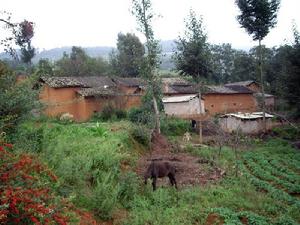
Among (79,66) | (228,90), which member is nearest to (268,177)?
(228,90)

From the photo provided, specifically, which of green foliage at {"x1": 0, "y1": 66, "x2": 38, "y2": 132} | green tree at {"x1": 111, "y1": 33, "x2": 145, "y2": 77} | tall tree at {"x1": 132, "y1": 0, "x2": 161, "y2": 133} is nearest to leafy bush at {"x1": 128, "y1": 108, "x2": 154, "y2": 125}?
tall tree at {"x1": 132, "y1": 0, "x2": 161, "y2": 133}

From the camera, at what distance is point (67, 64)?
64250mm

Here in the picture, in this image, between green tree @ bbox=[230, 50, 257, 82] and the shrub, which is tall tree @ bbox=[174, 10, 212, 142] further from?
green tree @ bbox=[230, 50, 257, 82]

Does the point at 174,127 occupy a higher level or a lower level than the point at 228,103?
lower

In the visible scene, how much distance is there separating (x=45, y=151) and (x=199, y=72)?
2265 centimetres

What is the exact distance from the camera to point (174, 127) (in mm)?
32250

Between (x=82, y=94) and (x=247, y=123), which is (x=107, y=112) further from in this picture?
(x=247, y=123)

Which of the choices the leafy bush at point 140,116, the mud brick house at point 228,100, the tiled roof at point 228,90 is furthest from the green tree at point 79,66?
the leafy bush at point 140,116

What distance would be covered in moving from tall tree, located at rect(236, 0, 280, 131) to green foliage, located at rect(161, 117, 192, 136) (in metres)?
6.72

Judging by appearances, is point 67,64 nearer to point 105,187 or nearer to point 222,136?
point 222,136

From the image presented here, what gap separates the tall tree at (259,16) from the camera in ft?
109

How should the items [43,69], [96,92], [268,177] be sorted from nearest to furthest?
[43,69] → [268,177] → [96,92]

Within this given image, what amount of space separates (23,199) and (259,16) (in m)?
32.0

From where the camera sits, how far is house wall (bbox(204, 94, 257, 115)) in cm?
4394
